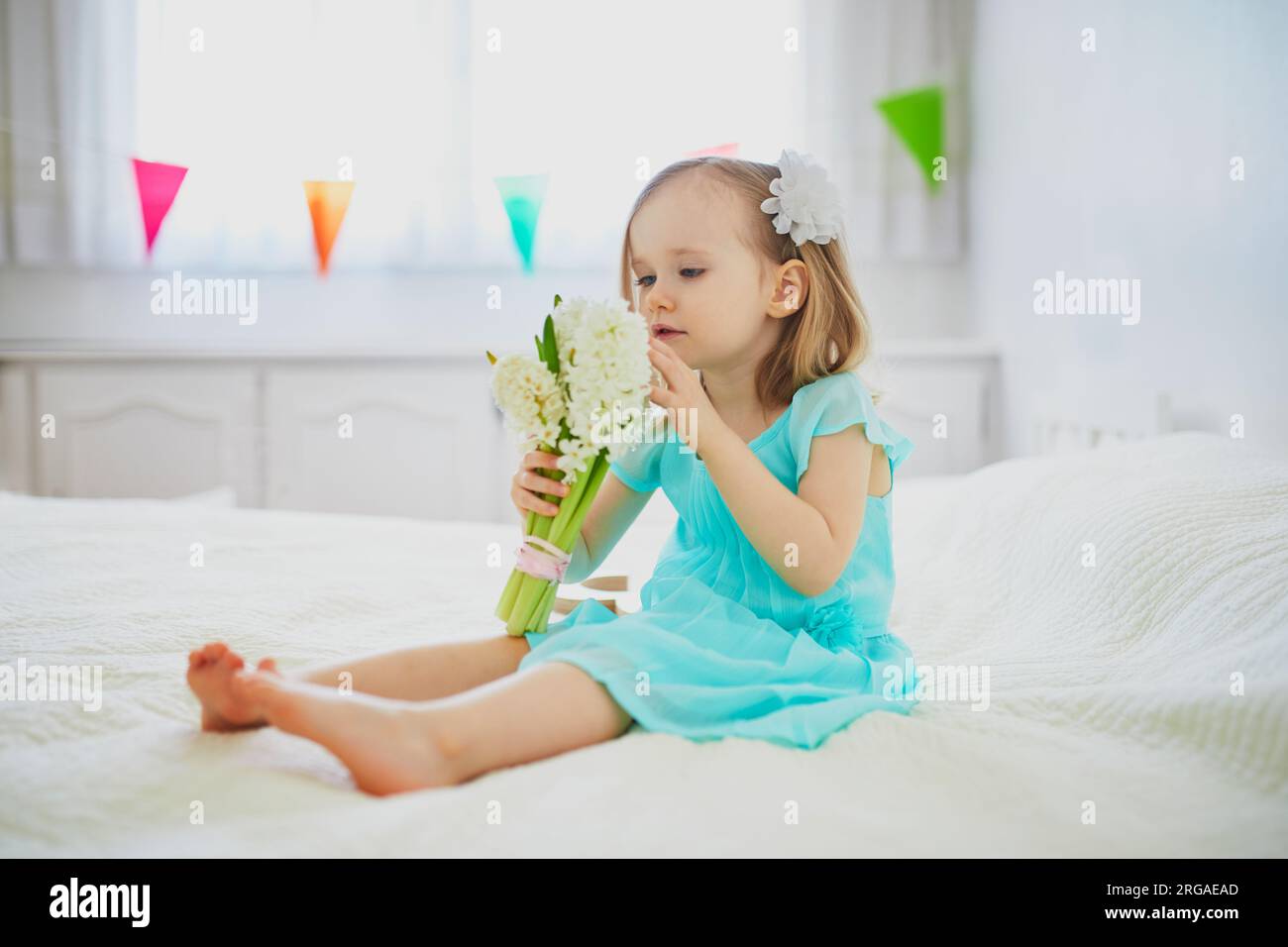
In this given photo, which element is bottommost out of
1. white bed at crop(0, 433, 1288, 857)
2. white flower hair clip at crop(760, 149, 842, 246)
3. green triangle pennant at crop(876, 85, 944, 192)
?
white bed at crop(0, 433, 1288, 857)

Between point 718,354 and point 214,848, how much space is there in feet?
2.65

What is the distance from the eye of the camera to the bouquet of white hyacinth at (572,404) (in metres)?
1.10

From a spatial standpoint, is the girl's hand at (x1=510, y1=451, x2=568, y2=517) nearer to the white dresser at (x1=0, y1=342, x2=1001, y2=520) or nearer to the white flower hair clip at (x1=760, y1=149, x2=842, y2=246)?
the white flower hair clip at (x1=760, y1=149, x2=842, y2=246)

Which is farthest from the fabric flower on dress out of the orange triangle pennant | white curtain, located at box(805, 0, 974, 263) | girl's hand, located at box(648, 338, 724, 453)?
the orange triangle pennant

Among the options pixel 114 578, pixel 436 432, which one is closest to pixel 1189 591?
pixel 114 578

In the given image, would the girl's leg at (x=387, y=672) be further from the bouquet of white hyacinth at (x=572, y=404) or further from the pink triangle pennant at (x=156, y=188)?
the pink triangle pennant at (x=156, y=188)

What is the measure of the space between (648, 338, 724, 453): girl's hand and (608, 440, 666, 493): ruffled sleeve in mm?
228

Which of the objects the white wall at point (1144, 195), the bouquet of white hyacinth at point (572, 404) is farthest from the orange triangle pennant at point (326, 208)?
the bouquet of white hyacinth at point (572, 404)

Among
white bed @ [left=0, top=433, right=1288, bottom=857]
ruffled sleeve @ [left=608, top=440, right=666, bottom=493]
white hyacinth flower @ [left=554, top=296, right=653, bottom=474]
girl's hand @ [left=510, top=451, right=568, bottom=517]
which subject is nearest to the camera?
white bed @ [left=0, top=433, right=1288, bottom=857]

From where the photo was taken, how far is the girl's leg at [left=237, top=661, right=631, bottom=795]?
0.92m

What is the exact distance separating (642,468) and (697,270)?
28 cm

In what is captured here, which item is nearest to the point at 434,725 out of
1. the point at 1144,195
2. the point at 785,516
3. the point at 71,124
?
the point at 785,516

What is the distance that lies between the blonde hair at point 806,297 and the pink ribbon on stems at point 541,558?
1.20ft
